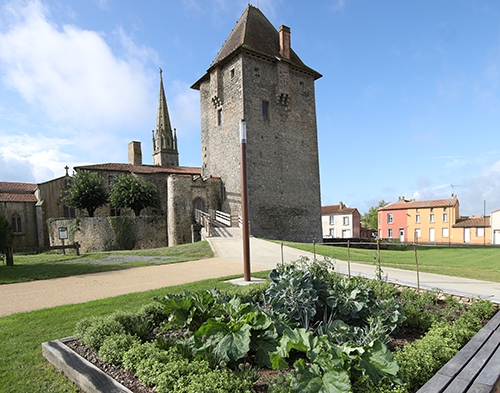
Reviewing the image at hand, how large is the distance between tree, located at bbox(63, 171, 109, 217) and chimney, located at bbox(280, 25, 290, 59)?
742 inches

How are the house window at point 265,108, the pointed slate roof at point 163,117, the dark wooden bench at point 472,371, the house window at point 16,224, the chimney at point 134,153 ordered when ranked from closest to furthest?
the dark wooden bench at point 472,371 → the house window at point 265,108 → the house window at point 16,224 → the chimney at point 134,153 → the pointed slate roof at point 163,117

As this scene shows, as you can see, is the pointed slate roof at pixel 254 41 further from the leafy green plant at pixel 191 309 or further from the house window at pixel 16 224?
the leafy green plant at pixel 191 309

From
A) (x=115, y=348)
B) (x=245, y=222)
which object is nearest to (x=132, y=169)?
(x=245, y=222)

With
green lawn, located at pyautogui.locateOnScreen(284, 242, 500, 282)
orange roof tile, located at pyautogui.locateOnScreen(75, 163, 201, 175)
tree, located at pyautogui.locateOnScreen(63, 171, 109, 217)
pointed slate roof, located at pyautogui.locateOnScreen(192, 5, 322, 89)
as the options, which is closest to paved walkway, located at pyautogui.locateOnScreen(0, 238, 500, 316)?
green lawn, located at pyautogui.locateOnScreen(284, 242, 500, 282)

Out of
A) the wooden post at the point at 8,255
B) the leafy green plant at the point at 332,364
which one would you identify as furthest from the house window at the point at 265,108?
the leafy green plant at the point at 332,364

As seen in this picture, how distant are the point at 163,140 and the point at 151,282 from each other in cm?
4259

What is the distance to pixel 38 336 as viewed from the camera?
14.8 feet

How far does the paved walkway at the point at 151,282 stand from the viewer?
6660mm

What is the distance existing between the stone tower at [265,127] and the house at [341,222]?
21.8 meters

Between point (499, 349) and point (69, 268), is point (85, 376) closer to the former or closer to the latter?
point (499, 349)

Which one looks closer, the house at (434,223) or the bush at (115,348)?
the bush at (115,348)

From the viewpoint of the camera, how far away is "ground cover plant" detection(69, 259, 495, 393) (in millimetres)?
2633

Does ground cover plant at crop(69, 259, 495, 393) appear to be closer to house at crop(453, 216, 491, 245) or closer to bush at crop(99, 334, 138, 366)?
bush at crop(99, 334, 138, 366)

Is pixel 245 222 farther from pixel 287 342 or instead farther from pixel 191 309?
pixel 287 342
